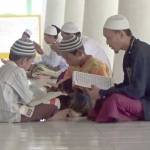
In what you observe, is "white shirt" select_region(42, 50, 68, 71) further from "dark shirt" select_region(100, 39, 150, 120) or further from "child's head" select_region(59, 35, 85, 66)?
"dark shirt" select_region(100, 39, 150, 120)

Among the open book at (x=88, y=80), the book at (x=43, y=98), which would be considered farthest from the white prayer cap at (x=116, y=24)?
the book at (x=43, y=98)

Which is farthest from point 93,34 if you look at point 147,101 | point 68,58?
point 147,101

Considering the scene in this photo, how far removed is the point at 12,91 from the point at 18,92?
0.06 m

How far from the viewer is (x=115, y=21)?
535 centimetres

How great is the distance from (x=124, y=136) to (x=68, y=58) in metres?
1.56

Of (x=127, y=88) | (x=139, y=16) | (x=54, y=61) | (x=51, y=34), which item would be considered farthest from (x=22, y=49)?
(x=54, y=61)

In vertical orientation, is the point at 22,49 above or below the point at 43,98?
above

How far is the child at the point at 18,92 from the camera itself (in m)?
5.06

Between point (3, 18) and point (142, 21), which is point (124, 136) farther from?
point (3, 18)

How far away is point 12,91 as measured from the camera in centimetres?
510

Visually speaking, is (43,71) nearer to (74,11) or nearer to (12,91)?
(12,91)

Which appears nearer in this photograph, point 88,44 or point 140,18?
point 140,18

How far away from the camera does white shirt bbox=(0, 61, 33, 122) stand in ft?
16.6

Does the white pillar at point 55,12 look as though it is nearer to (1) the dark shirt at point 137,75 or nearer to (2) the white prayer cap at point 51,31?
(2) the white prayer cap at point 51,31
